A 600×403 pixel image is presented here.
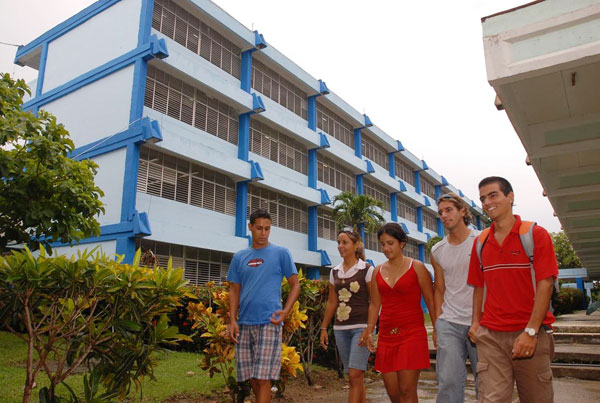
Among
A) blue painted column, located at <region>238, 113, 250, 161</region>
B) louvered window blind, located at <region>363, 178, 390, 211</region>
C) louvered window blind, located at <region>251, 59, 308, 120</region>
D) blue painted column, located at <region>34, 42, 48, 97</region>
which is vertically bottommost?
blue painted column, located at <region>238, 113, 250, 161</region>

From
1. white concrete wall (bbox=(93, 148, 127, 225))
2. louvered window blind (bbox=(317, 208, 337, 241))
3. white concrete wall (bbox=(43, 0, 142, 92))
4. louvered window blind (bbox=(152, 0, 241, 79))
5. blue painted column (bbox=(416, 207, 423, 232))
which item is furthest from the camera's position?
blue painted column (bbox=(416, 207, 423, 232))

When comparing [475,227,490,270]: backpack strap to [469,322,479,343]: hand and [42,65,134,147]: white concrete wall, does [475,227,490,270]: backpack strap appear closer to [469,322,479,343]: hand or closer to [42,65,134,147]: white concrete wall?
[469,322,479,343]: hand

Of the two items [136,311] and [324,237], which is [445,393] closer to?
[136,311]

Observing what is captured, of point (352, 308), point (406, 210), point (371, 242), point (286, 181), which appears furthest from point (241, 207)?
point (406, 210)

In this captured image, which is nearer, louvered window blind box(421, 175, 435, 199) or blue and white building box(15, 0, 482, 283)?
blue and white building box(15, 0, 482, 283)

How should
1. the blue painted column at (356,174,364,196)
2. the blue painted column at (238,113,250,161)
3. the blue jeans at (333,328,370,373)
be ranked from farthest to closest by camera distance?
the blue painted column at (356,174,364,196) → the blue painted column at (238,113,250,161) → the blue jeans at (333,328,370,373)

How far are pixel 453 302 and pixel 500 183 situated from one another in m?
1.13

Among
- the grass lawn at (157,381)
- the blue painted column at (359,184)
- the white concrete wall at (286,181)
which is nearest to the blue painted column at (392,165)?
the blue painted column at (359,184)

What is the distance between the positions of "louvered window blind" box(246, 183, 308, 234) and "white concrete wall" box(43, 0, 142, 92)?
8.11 metres

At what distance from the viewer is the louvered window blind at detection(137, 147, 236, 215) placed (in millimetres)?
16922

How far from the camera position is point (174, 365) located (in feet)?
25.6

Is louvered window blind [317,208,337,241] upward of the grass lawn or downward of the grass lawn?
upward

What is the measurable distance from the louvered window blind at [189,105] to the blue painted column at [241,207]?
82.7 inches

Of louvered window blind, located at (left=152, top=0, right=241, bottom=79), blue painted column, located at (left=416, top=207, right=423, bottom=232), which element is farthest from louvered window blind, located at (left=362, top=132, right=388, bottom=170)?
louvered window blind, located at (left=152, top=0, right=241, bottom=79)
